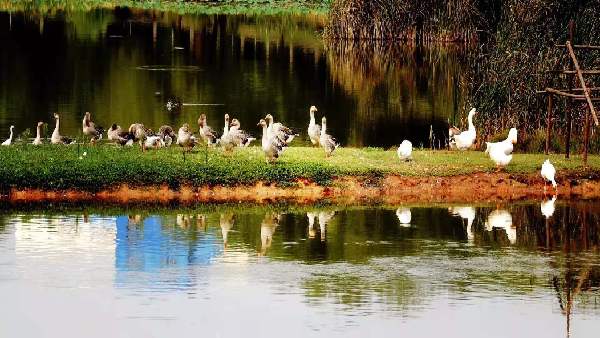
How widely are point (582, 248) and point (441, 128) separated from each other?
1810 cm

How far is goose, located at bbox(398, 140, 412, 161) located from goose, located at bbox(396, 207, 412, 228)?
2191 millimetres

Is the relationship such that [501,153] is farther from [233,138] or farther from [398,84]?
[398,84]

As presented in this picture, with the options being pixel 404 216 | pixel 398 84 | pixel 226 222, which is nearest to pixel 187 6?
pixel 398 84

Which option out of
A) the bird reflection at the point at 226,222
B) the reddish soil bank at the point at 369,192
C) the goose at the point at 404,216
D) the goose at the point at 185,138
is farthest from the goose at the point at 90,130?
the goose at the point at 404,216

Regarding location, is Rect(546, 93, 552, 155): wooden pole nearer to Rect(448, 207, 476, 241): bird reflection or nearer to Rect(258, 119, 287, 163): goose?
Rect(448, 207, 476, 241): bird reflection

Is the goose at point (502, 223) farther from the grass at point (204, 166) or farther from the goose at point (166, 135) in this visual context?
the goose at point (166, 135)

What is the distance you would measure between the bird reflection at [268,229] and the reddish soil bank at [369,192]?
3.58 ft

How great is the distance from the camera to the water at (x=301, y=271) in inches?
887

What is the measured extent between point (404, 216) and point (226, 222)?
3367mm

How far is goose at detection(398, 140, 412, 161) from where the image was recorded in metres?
33.5

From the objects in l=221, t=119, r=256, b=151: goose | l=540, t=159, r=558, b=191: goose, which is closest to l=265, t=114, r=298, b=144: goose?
l=221, t=119, r=256, b=151: goose

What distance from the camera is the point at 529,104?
37.6 metres

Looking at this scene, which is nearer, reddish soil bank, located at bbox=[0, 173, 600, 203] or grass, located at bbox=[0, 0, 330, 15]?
reddish soil bank, located at bbox=[0, 173, 600, 203]

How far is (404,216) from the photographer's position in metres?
31.0
